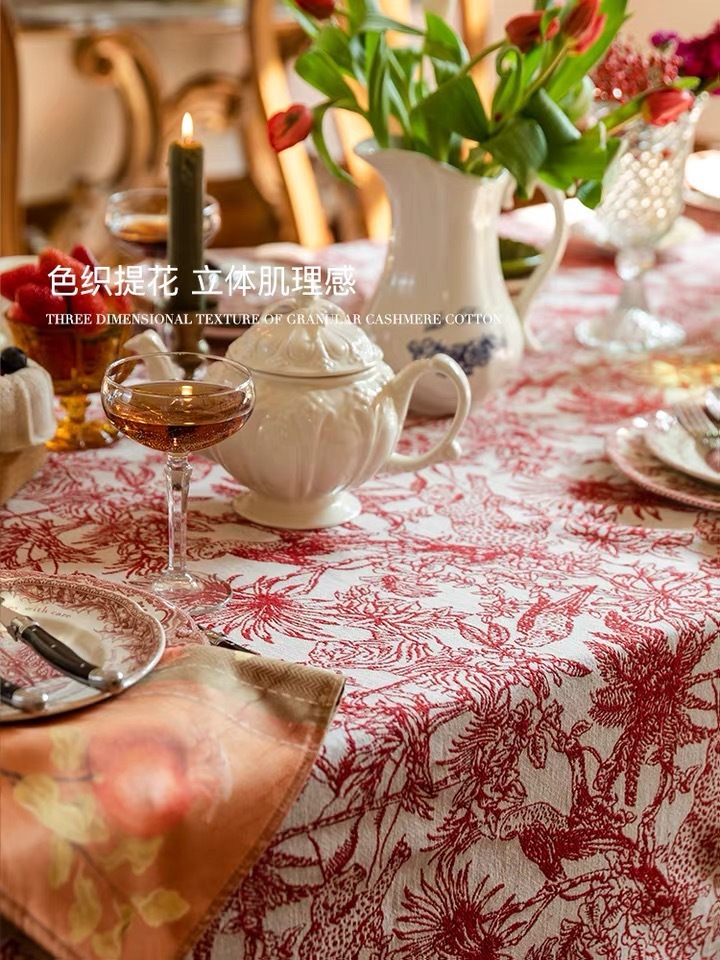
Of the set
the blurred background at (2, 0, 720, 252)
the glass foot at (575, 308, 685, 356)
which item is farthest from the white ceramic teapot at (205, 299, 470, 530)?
the blurred background at (2, 0, 720, 252)

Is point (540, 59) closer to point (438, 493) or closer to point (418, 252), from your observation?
point (418, 252)

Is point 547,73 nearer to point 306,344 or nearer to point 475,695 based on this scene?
point 306,344

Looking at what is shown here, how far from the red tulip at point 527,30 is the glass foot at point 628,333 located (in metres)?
0.42

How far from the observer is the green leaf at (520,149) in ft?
3.48

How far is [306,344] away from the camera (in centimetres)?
92

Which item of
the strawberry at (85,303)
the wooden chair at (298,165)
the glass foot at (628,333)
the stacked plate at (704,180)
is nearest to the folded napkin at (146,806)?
the strawberry at (85,303)

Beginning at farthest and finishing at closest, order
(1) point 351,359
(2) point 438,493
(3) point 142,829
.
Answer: (2) point 438,493 → (1) point 351,359 → (3) point 142,829

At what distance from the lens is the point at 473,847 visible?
0.73 metres

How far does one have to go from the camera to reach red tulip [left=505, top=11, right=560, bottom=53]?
3.45 ft

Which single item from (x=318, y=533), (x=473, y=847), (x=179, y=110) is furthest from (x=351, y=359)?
(x=179, y=110)

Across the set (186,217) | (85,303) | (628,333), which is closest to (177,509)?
(85,303)

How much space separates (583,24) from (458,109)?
0.12 meters

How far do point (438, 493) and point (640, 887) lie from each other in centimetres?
35

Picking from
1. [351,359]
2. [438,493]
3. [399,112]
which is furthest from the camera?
[399,112]
